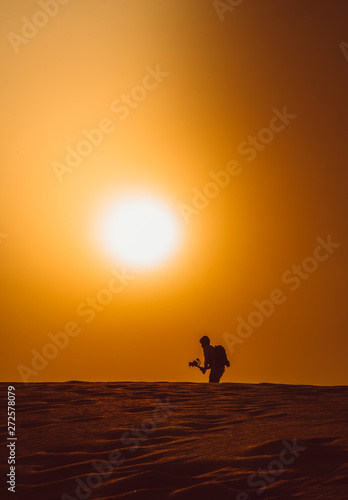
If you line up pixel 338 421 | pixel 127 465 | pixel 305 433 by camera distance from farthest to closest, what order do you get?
pixel 338 421 → pixel 305 433 → pixel 127 465

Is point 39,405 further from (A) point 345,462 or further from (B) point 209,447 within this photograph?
(A) point 345,462

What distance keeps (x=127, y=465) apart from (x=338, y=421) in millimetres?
2736

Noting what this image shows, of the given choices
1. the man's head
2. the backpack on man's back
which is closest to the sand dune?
the man's head

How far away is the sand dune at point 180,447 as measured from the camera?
4270mm

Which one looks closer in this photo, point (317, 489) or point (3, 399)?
point (317, 489)

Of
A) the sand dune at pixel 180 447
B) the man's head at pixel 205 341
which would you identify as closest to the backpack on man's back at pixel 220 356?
the man's head at pixel 205 341

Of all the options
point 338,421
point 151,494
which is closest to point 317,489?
point 151,494

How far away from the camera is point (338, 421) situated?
6535mm

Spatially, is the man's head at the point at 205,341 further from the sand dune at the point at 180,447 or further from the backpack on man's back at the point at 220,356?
the sand dune at the point at 180,447

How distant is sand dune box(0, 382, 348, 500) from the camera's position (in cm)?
427

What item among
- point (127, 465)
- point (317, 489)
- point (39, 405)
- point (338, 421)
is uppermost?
point (39, 405)

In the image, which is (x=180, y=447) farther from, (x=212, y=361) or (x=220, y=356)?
(x=220, y=356)

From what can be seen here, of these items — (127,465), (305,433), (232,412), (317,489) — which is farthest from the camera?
(232,412)

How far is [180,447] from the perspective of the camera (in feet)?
17.8
